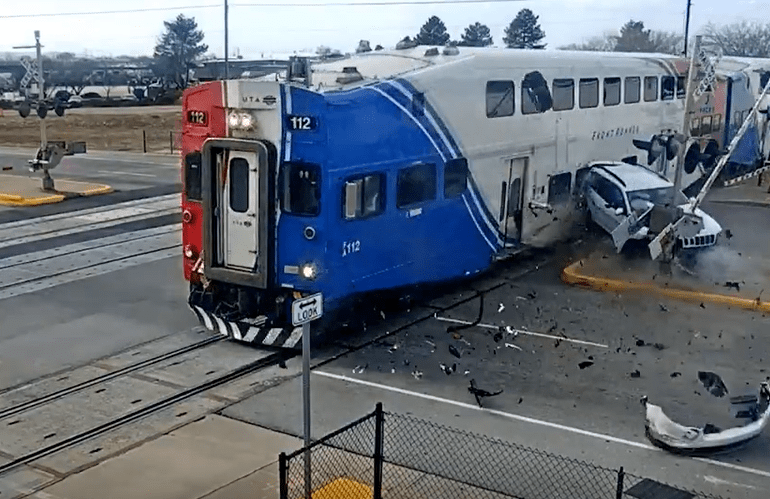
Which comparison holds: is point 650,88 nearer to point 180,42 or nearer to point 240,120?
point 240,120

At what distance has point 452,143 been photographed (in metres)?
13.8

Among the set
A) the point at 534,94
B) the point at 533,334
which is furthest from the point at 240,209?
the point at 534,94

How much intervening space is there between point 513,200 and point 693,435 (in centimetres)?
708

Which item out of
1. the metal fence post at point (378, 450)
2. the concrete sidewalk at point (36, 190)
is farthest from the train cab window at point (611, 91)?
the concrete sidewalk at point (36, 190)

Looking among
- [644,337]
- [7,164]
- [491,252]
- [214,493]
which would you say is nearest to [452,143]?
[491,252]

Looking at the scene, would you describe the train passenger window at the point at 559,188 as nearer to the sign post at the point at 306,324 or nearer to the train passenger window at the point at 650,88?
the train passenger window at the point at 650,88

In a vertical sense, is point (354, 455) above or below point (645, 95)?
below

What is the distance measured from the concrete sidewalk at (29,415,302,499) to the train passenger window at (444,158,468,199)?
535 cm

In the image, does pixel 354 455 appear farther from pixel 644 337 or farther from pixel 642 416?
pixel 644 337

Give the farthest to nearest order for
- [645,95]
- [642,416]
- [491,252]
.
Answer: [645,95], [491,252], [642,416]

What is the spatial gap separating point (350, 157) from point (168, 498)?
5.05m

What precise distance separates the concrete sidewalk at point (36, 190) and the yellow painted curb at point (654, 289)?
14.1 meters

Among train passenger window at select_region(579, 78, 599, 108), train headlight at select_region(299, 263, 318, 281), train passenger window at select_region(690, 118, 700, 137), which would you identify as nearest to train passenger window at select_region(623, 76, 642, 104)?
train passenger window at select_region(579, 78, 599, 108)

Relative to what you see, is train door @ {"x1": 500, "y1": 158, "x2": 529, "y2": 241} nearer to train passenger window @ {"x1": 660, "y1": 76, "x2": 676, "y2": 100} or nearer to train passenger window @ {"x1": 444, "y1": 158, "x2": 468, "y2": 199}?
train passenger window @ {"x1": 444, "y1": 158, "x2": 468, "y2": 199}
